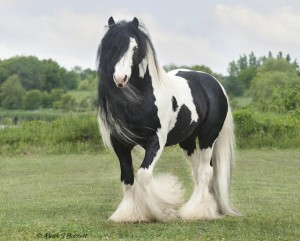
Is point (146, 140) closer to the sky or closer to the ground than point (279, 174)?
closer to the sky

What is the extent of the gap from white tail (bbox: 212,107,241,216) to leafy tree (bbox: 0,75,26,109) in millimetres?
51505

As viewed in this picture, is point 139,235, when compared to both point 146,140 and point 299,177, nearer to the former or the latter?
point 146,140

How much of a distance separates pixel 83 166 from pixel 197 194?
8197 mm

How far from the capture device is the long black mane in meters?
7.33

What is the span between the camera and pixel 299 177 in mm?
14047

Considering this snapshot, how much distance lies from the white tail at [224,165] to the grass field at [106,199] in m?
0.35

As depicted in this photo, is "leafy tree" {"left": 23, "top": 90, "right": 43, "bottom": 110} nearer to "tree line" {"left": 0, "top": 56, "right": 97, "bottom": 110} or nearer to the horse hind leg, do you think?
"tree line" {"left": 0, "top": 56, "right": 97, "bottom": 110}

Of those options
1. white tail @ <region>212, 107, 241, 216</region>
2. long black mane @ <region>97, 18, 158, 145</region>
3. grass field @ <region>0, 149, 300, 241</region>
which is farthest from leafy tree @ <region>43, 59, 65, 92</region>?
long black mane @ <region>97, 18, 158, 145</region>

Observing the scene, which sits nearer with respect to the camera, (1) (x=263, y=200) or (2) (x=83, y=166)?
(1) (x=263, y=200)

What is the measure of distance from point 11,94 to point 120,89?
180 ft

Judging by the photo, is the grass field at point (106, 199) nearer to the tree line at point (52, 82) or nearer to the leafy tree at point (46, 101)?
the tree line at point (52, 82)

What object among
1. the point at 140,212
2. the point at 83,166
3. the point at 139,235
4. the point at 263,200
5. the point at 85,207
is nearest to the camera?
the point at 139,235

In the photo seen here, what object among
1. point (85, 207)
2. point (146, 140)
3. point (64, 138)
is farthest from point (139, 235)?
point (64, 138)

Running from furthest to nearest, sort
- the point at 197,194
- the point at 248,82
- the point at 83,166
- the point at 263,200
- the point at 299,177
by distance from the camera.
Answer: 1. the point at 248,82
2. the point at 83,166
3. the point at 299,177
4. the point at 263,200
5. the point at 197,194
